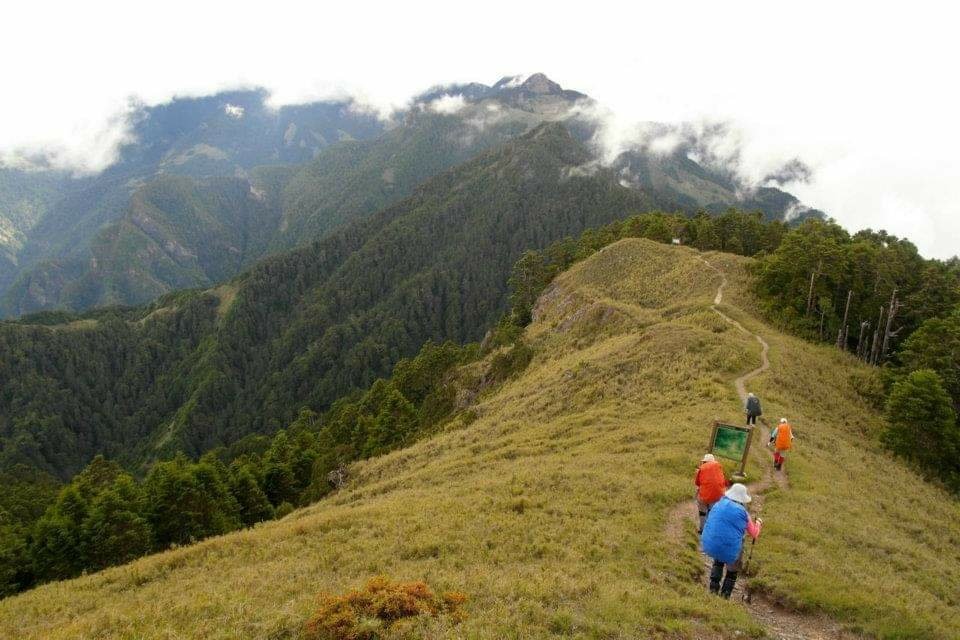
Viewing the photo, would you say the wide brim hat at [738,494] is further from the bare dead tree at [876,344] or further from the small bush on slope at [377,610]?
the bare dead tree at [876,344]

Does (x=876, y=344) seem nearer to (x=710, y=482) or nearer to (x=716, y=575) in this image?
(x=710, y=482)

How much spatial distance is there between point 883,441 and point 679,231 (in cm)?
6237

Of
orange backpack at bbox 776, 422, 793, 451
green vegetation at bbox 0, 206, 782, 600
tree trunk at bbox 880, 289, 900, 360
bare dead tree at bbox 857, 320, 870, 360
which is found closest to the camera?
orange backpack at bbox 776, 422, 793, 451

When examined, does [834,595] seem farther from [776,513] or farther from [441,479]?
[441,479]

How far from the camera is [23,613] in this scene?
18.1m

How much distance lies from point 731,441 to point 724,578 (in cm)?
664

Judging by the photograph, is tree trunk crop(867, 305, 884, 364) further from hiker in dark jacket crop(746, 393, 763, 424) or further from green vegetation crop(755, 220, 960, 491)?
hiker in dark jacket crop(746, 393, 763, 424)

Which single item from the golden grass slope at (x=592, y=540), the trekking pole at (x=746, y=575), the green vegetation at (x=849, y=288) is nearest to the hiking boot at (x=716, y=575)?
the golden grass slope at (x=592, y=540)

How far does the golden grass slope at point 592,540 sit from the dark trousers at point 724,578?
1.38 ft

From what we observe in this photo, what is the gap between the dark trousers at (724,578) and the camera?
12.9m

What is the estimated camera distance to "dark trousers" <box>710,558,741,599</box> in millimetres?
12865

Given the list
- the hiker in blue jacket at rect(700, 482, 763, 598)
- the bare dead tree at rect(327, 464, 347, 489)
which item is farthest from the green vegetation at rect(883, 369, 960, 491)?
the bare dead tree at rect(327, 464, 347, 489)

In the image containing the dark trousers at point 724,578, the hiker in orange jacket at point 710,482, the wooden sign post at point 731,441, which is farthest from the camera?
the wooden sign post at point 731,441

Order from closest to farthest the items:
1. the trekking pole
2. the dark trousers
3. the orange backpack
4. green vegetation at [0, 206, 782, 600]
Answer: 1. the dark trousers
2. the trekking pole
3. the orange backpack
4. green vegetation at [0, 206, 782, 600]
